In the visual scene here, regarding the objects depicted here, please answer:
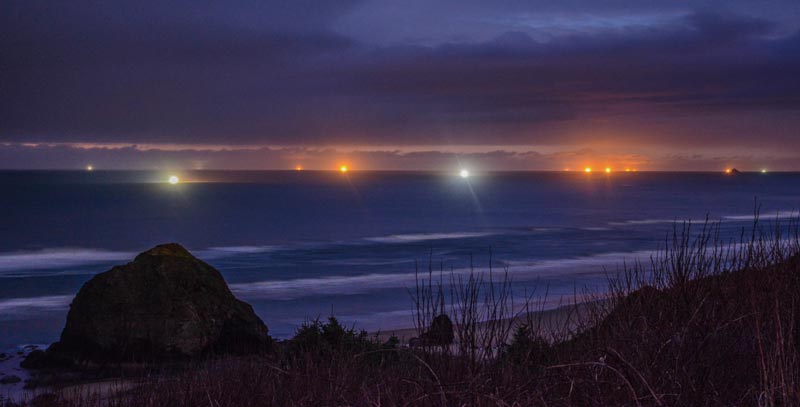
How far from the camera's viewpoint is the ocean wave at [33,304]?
93.1 feet

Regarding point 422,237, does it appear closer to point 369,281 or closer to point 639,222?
point 369,281

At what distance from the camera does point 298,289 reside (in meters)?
34.8

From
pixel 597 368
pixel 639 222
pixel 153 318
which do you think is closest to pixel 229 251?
pixel 153 318

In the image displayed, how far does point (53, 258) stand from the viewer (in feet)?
158

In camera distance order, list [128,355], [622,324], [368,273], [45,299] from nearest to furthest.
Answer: [622,324] < [128,355] < [45,299] < [368,273]

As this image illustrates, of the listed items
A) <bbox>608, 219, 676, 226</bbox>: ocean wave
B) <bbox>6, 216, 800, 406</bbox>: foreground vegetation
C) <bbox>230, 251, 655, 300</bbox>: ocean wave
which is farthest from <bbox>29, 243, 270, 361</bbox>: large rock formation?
<bbox>608, 219, 676, 226</bbox>: ocean wave

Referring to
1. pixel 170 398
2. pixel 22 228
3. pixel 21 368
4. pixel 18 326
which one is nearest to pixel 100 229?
pixel 22 228

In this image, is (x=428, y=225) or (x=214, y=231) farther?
(x=428, y=225)

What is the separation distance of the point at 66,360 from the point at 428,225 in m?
59.9

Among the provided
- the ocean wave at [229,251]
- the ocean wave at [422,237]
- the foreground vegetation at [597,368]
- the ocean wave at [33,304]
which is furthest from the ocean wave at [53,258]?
the foreground vegetation at [597,368]

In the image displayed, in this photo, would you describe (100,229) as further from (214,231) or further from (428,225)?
(428,225)

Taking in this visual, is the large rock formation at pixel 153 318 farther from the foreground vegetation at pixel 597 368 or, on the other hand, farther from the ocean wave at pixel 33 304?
the ocean wave at pixel 33 304

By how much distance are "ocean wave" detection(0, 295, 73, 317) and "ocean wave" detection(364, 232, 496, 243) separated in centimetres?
3105

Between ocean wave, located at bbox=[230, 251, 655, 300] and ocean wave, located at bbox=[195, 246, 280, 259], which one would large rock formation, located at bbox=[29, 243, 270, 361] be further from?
ocean wave, located at bbox=[195, 246, 280, 259]
